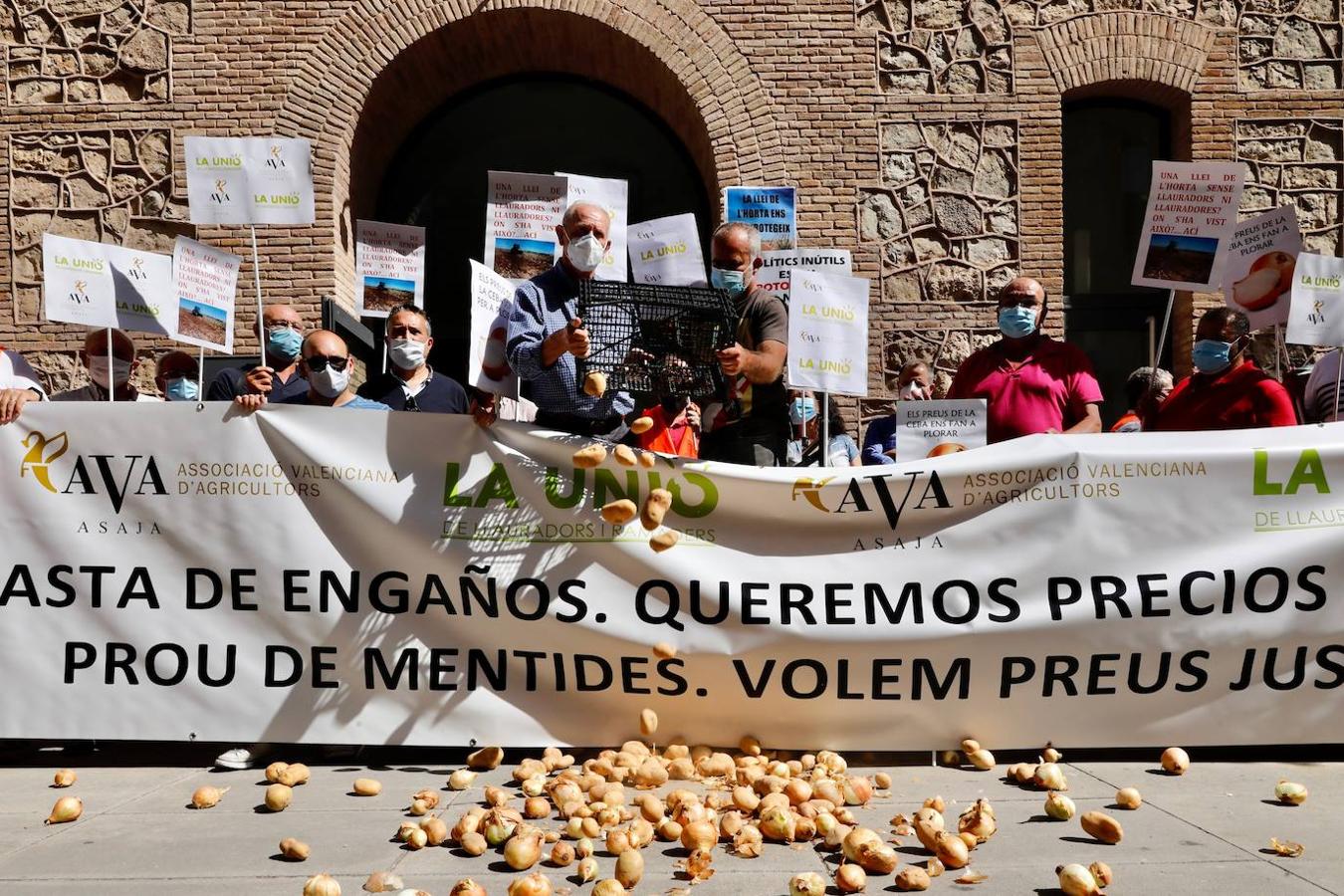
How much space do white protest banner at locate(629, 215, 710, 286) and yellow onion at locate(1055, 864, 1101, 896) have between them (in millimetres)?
4379

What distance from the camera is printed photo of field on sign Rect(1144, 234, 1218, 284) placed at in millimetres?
6621

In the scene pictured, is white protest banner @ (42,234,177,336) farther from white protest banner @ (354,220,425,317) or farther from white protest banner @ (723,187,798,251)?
white protest banner @ (723,187,798,251)

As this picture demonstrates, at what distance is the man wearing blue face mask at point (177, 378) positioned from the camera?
6.94m

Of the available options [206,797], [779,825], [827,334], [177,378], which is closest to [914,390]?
[827,334]

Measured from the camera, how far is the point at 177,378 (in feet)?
23.0

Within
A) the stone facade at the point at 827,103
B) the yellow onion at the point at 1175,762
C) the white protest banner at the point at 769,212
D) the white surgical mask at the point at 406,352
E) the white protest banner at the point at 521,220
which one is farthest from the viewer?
the stone facade at the point at 827,103

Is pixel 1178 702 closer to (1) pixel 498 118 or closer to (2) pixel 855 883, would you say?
(2) pixel 855 883

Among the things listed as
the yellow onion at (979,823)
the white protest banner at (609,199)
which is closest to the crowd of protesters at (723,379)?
the white protest banner at (609,199)

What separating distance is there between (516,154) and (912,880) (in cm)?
1141

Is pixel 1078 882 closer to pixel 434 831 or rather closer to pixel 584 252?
pixel 434 831

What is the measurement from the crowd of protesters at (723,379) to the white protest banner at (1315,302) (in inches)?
6.8

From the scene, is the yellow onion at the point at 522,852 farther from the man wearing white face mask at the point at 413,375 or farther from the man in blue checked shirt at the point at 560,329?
the man wearing white face mask at the point at 413,375

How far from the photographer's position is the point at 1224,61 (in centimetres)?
1217

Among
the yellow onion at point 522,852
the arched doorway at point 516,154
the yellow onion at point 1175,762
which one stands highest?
the arched doorway at point 516,154
